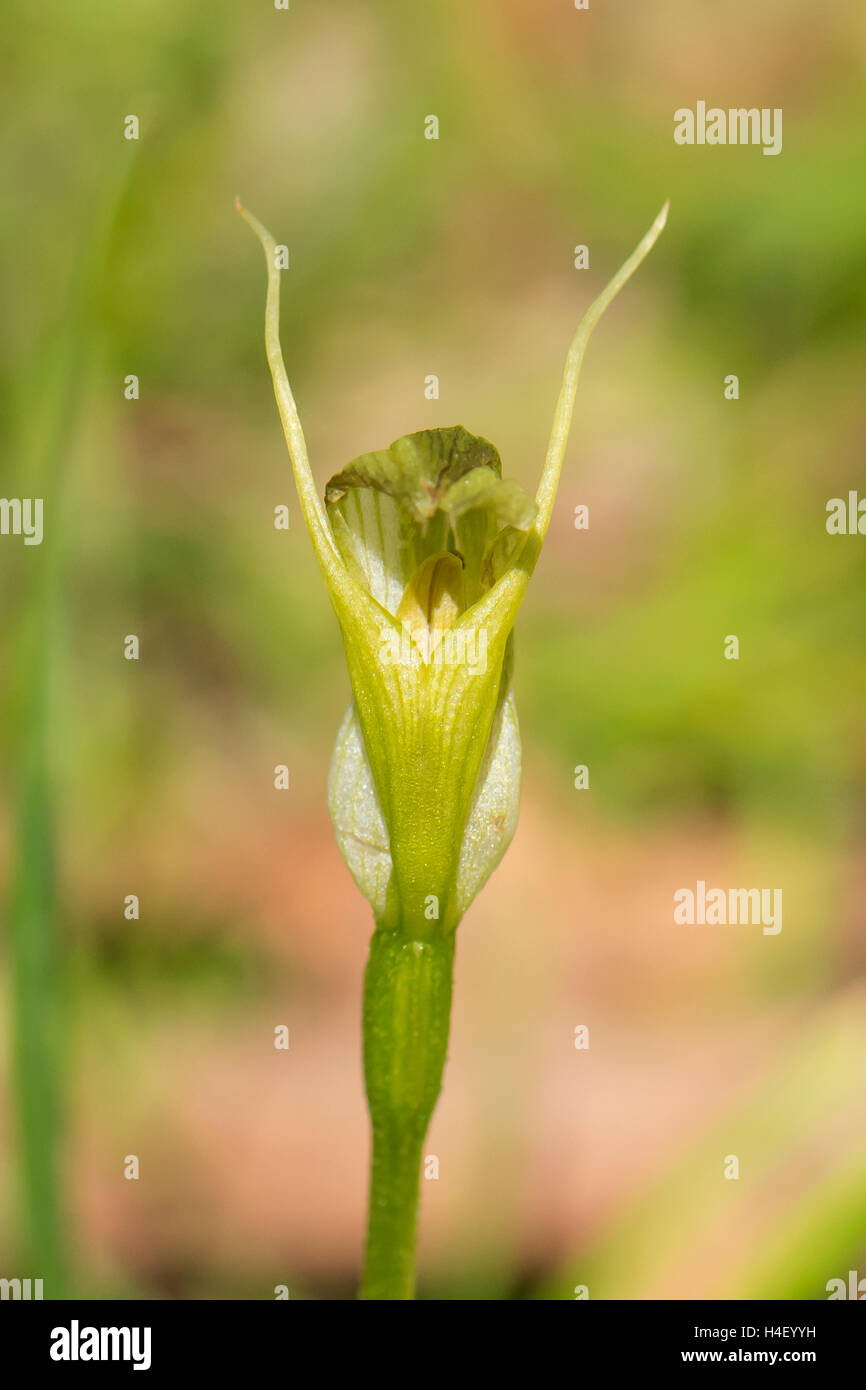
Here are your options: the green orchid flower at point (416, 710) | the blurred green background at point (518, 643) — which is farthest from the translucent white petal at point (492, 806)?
the blurred green background at point (518, 643)

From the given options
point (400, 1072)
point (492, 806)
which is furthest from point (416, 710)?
point (400, 1072)

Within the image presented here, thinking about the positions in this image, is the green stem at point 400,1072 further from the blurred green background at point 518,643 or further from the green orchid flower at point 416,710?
the blurred green background at point 518,643

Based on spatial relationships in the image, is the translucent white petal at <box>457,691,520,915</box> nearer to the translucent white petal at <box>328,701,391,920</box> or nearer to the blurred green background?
the translucent white petal at <box>328,701,391,920</box>

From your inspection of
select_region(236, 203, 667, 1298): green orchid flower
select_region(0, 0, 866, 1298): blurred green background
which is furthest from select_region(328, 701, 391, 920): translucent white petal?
select_region(0, 0, 866, 1298): blurred green background
